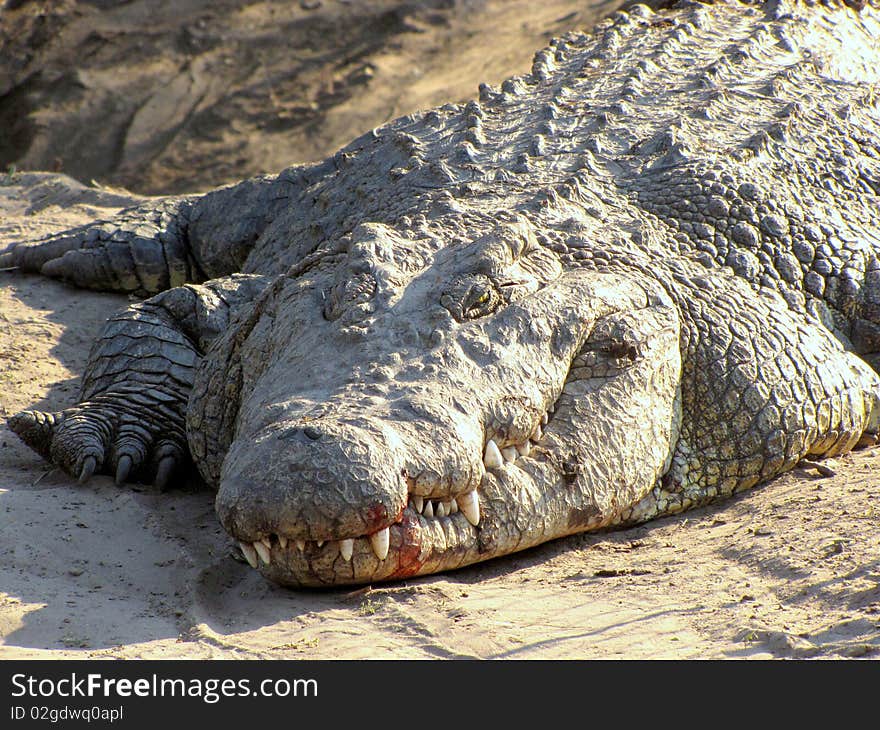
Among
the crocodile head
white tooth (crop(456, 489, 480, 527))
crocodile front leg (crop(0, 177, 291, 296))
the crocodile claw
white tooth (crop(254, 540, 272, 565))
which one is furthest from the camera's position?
crocodile front leg (crop(0, 177, 291, 296))

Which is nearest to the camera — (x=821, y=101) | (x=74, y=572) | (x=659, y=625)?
(x=659, y=625)

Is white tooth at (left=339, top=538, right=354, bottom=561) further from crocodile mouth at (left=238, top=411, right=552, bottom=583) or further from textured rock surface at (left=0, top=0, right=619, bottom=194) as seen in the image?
textured rock surface at (left=0, top=0, right=619, bottom=194)

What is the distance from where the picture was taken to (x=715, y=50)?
6.81m

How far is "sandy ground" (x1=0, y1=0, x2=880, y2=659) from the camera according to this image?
3.11 metres

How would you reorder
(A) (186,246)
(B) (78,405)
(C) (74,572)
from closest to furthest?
(C) (74,572), (B) (78,405), (A) (186,246)

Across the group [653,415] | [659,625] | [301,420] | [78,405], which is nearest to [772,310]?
[653,415]

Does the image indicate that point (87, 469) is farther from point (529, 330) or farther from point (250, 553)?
point (529, 330)

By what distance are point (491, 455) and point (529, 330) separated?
555 millimetres

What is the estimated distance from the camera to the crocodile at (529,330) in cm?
347

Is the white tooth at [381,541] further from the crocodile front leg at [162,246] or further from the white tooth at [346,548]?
the crocodile front leg at [162,246]

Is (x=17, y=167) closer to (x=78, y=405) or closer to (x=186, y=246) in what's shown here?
(x=186, y=246)

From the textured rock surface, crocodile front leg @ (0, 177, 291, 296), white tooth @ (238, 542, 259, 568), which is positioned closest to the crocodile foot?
white tooth @ (238, 542, 259, 568)

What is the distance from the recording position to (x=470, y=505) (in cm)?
360

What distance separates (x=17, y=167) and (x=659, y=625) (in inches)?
351
